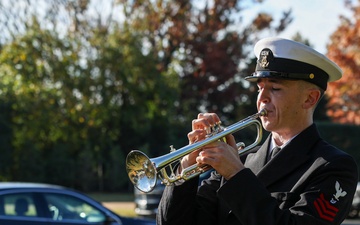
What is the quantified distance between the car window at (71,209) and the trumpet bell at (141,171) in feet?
19.2

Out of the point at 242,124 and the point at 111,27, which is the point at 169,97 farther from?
the point at 242,124

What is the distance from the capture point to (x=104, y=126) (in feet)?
89.0

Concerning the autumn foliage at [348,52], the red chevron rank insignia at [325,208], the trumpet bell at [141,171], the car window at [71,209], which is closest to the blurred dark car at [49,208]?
the car window at [71,209]

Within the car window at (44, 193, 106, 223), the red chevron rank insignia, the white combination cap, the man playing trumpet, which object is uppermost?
the white combination cap

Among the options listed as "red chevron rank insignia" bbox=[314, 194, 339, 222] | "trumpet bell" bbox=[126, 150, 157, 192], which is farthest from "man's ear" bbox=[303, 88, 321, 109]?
"trumpet bell" bbox=[126, 150, 157, 192]

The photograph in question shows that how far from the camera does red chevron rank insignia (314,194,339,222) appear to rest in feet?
8.50

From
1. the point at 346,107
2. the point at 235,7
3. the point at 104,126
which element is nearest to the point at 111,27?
the point at 104,126

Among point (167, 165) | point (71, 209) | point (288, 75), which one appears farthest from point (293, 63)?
point (71, 209)

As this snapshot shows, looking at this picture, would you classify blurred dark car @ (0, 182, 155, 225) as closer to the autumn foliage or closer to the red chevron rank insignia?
the red chevron rank insignia

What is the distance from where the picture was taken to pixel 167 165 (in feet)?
9.50

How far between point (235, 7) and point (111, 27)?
7633 millimetres

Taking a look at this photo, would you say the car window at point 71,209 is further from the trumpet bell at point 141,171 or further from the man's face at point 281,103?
the man's face at point 281,103

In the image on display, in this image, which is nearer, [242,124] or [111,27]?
[242,124]

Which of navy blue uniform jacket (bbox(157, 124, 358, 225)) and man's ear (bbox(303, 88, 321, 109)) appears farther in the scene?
man's ear (bbox(303, 88, 321, 109))
